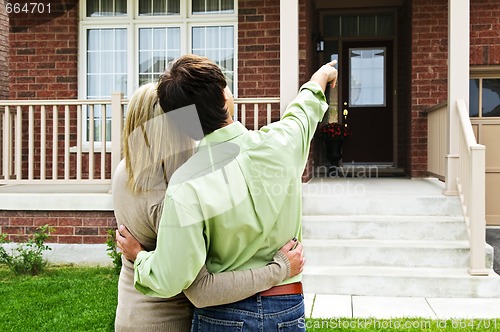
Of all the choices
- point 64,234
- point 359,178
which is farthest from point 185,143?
point 359,178

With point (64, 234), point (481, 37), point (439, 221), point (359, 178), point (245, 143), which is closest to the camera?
point (245, 143)

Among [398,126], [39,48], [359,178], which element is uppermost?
[39,48]

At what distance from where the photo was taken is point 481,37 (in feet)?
23.8

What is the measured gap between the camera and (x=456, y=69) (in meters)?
5.48

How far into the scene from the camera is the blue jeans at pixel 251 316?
1381 mm

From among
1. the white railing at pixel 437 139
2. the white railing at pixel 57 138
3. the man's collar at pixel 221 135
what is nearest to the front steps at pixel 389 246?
the white railing at pixel 437 139

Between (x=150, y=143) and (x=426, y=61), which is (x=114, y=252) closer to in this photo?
(x=150, y=143)

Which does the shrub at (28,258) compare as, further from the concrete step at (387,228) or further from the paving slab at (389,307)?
the paving slab at (389,307)

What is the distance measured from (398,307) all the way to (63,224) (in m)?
3.62

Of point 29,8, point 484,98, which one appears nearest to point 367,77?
point 484,98

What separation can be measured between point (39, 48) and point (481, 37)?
6.04 m

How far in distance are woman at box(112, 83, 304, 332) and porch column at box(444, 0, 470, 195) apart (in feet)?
14.5

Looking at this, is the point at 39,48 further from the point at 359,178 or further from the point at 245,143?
the point at 245,143

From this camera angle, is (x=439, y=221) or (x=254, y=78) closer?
(x=439, y=221)
